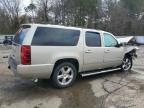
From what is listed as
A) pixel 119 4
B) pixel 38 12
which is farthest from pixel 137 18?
pixel 38 12

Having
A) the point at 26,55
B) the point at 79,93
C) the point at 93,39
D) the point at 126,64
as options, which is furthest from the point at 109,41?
the point at 26,55

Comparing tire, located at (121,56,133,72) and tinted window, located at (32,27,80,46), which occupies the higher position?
tinted window, located at (32,27,80,46)

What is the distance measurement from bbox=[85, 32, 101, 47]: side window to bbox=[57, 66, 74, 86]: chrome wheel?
3.43ft

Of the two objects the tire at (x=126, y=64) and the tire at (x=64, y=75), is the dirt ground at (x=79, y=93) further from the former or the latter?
the tire at (x=126, y=64)

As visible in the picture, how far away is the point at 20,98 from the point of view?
5.93 meters

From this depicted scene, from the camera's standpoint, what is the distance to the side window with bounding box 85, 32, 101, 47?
724cm

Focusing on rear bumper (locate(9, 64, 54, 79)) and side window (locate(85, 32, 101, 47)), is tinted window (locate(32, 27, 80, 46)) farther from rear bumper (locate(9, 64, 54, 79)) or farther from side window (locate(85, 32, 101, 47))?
rear bumper (locate(9, 64, 54, 79))

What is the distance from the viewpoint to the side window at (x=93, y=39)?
7.24 metres

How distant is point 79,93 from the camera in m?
6.34

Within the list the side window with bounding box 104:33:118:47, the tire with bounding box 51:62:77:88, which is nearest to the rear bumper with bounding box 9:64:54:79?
the tire with bounding box 51:62:77:88

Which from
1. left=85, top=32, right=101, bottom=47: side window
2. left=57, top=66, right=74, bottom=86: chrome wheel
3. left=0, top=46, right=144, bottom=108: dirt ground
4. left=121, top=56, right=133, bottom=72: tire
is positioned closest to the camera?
left=0, top=46, right=144, bottom=108: dirt ground

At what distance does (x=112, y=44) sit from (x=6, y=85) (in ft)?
12.8

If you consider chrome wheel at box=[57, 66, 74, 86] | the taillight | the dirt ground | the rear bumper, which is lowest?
the dirt ground

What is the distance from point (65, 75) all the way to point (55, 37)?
1.17 metres
